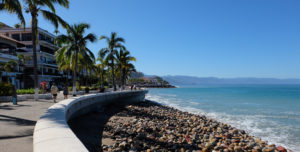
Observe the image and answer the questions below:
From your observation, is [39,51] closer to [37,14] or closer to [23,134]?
[37,14]

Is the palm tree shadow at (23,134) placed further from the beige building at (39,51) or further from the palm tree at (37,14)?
the beige building at (39,51)

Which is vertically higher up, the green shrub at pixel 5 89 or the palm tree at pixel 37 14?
the palm tree at pixel 37 14

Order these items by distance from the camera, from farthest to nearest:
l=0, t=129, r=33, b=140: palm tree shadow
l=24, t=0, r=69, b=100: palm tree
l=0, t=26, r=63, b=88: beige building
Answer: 1. l=0, t=26, r=63, b=88: beige building
2. l=24, t=0, r=69, b=100: palm tree
3. l=0, t=129, r=33, b=140: palm tree shadow

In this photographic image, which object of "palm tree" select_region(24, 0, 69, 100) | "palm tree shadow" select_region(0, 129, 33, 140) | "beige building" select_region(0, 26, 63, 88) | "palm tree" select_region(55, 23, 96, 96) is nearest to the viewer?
"palm tree shadow" select_region(0, 129, 33, 140)

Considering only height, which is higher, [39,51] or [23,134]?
[39,51]

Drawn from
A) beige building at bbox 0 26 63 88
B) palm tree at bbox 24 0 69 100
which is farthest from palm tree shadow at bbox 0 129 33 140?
beige building at bbox 0 26 63 88

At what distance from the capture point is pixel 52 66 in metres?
51.2

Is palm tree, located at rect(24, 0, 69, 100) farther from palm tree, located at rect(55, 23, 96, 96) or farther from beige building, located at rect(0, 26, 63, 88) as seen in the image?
beige building, located at rect(0, 26, 63, 88)

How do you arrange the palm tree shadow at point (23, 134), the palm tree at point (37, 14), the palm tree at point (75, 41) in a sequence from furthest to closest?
the palm tree at point (75, 41)
the palm tree at point (37, 14)
the palm tree shadow at point (23, 134)

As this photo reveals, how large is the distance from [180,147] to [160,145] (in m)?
0.83

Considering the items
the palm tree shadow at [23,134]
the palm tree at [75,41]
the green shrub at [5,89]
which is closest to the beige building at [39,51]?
the palm tree at [75,41]

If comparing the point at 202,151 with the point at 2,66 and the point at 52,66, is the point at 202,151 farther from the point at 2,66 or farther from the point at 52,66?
the point at 52,66

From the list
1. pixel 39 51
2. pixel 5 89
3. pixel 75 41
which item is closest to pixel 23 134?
pixel 5 89

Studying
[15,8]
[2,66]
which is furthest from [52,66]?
[15,8]
